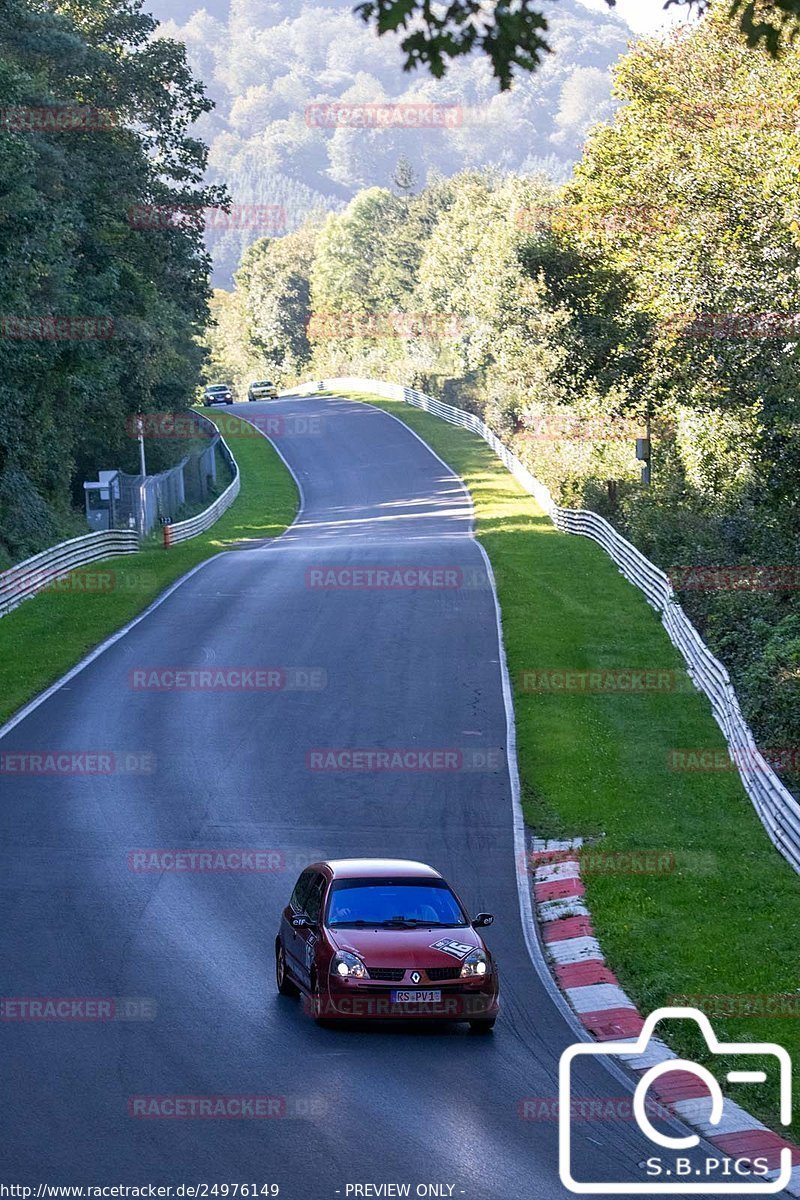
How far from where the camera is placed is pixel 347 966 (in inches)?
507

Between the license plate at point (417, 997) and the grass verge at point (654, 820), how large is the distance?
2.20 m

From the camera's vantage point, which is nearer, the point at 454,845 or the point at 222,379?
the point at 454,845

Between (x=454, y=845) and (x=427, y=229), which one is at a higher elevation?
(x=427, y=229)

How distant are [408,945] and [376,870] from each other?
1376 millimetres

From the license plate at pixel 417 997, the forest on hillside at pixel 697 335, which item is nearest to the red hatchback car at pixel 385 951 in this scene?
the license plate at pixel 417 997

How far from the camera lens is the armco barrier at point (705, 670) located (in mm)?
19500

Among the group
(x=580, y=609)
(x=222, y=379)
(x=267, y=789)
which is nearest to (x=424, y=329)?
(x=222, y=379)

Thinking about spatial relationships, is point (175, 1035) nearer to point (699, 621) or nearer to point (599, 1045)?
point (599, 1045)

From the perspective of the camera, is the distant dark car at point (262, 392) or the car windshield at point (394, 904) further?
the distant dark car at point (262, 392)

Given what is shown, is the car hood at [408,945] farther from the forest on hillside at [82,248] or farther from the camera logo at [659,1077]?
the forest on hillside at [82,248]

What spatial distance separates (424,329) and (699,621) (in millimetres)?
92293

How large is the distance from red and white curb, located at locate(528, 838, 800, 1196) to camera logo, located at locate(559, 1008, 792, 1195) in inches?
3.1

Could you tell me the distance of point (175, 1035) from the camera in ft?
41.6

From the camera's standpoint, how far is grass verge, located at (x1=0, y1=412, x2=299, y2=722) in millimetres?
30280
